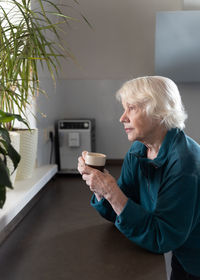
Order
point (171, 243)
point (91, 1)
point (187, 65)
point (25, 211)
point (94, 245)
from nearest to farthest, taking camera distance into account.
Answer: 1. point (171, 243)
2. point (94, 245)
3. point (25, 211)
4. point (187, 65)
5. point (91, 1)

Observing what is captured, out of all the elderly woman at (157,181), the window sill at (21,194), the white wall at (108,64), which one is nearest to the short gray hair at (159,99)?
the elderly woman at (157,181)

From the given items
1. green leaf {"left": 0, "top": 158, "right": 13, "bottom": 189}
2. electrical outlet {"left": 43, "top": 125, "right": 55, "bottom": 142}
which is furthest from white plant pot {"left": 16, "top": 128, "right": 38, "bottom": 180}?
green leaf {"left": 0, "top": 158, "right": 13, "bottom": 189}

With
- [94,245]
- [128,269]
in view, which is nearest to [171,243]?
[128,269]

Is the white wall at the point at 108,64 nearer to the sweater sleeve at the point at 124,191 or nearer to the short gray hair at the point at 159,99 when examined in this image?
the sweater sleeve at the point at 124,191

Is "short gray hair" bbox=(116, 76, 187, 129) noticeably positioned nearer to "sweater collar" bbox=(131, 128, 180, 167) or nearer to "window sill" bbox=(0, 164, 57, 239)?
"sweater collar" bbox=(131, 128, 180, 167)

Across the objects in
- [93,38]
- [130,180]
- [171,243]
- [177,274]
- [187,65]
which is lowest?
[177,274]

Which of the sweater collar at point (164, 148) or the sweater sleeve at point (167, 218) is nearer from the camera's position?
the sweater sleeve at point (167, 218)

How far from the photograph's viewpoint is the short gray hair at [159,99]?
1.27m

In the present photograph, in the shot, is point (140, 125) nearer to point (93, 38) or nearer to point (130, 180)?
point (130, 180)

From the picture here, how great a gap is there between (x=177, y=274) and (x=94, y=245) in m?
0.37

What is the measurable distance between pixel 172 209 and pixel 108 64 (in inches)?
98.7

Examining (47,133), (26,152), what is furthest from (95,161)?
(47,133)

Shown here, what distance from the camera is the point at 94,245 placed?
139 centimetres

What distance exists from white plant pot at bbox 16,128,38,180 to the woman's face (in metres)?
0.76
